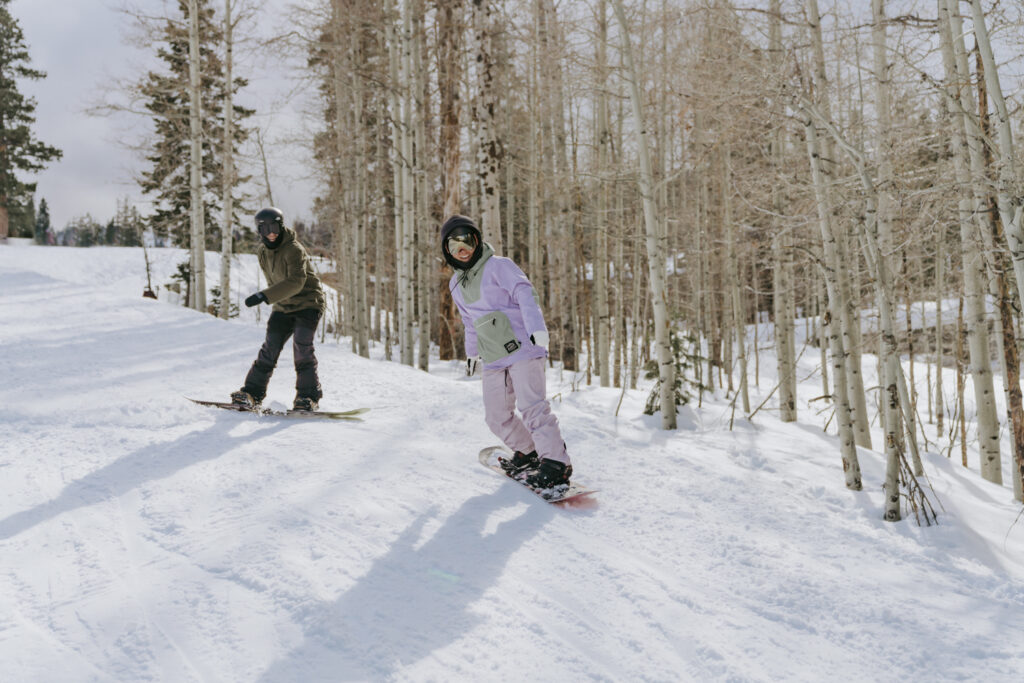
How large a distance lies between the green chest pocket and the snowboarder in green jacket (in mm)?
2263

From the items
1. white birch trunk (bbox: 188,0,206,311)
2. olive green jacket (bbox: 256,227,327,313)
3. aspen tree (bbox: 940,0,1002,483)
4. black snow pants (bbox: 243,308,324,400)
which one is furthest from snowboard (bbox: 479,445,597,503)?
white birch trunk (bbox: 188,0,206,311)

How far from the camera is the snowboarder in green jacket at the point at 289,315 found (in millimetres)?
5566

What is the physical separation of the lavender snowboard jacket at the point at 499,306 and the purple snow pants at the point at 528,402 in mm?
75

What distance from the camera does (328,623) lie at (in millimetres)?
2432

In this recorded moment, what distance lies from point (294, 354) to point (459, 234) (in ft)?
8.68

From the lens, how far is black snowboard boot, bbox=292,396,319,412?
226 inches

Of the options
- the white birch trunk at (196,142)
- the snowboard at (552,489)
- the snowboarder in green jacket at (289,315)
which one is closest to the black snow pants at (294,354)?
the snowboarder in green jacket at (289,315)

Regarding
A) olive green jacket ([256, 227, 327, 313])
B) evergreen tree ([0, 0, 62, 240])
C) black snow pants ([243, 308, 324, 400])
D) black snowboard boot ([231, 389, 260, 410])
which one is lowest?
black snowboard boot ([231, 389, 260, 410])

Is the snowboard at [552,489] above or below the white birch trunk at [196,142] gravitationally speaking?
below

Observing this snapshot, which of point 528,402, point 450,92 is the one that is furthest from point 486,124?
point 528,402

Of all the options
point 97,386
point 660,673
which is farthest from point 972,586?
point 97,386

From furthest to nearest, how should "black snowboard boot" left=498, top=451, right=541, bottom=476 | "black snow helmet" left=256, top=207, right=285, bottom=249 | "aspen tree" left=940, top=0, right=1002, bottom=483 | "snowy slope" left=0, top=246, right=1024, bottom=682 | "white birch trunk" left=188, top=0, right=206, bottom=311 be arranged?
"white birch trunk" left=188, top=0, right=206, bottom=311 < "black snow helmet" left=256, top=207, right=285, bottom=249 < "aspen tree" left=940, top=0, right=1002, bottom=483 < "black snowboard boot" left=498, top=451, right=541, bottom=476 < "snowy slope" left=0, top=246, right=1024, bottom=682

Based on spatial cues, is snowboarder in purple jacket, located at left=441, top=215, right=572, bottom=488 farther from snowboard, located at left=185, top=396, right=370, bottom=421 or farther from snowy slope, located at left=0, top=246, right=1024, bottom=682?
snowboard, located at left=185, top=396, right=370, bottom=421

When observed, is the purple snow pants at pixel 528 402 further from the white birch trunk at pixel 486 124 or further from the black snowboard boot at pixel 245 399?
the white birch trunk at pixel 486 124
